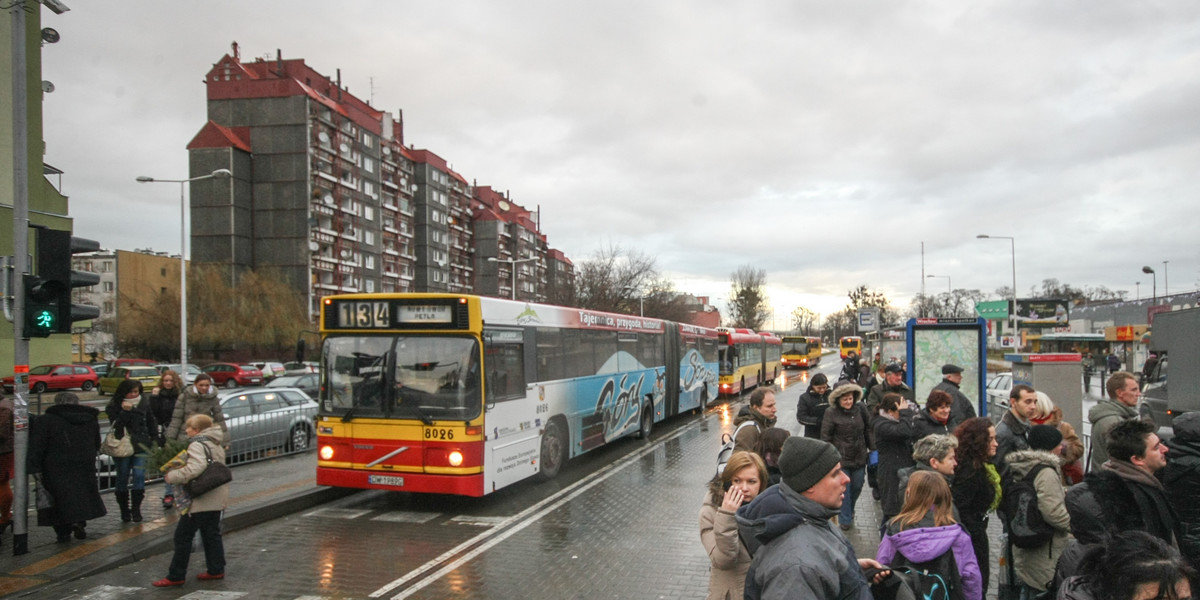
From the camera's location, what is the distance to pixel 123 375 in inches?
1446

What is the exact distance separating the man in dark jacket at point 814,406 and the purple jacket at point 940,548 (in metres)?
5.55

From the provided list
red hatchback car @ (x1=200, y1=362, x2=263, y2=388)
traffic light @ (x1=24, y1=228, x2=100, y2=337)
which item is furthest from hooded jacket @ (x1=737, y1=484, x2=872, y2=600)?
red hatchback car @ (x1=200, y1=362, x2=263, y2=388)

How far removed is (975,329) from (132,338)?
5148 centimetres

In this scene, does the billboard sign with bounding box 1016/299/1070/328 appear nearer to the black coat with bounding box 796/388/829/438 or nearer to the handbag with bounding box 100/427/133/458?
the black coat with bounding box 796/388/829/438

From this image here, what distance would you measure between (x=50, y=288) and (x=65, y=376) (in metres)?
36.1

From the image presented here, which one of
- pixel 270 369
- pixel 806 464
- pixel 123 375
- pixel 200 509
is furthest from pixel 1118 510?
pixel 270 369

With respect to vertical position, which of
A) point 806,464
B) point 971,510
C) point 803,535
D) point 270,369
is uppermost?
point 806,464

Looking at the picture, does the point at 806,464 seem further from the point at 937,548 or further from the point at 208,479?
the point at 208,479

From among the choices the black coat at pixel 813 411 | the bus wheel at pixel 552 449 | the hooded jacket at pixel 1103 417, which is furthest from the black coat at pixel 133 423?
the hooded jacket at pixel 1103 417

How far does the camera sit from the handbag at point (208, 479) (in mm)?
6977

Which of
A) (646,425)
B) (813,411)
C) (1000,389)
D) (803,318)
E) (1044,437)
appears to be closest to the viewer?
(1044,437)

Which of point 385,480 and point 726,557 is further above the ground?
point 726,557

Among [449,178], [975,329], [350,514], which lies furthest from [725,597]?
[449,178]

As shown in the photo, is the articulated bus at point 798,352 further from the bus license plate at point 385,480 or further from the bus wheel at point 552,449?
the bus license plate at point 385,480
